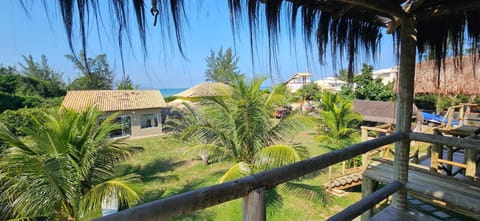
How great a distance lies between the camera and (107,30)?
72cm

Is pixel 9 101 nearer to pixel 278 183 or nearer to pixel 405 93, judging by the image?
pixel 278 183

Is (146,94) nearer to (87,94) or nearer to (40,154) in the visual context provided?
(87,94)

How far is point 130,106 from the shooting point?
45.3 ft

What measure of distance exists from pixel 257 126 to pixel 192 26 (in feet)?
14.7

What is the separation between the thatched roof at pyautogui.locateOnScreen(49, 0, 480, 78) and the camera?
0.73 m

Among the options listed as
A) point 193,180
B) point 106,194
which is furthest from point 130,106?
point 106,194

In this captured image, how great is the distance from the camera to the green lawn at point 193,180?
17.9ft

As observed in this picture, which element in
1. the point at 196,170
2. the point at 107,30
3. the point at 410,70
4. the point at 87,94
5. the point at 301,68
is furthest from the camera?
the point at 87,94

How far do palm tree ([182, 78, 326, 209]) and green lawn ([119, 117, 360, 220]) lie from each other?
1.93ft

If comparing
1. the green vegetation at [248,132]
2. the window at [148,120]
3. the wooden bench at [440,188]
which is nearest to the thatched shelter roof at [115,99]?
the window at [148,120]

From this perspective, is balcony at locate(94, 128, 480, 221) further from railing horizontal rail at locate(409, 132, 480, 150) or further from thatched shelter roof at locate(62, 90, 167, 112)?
thatched shelter roof at locate(62, 90, 167, 112)

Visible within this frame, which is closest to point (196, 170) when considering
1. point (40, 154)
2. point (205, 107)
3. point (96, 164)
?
point (205, 107)

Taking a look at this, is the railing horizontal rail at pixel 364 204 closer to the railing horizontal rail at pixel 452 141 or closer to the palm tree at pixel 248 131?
the railing horizontal rail at pixel 452 141

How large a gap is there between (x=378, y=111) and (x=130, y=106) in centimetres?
1373
